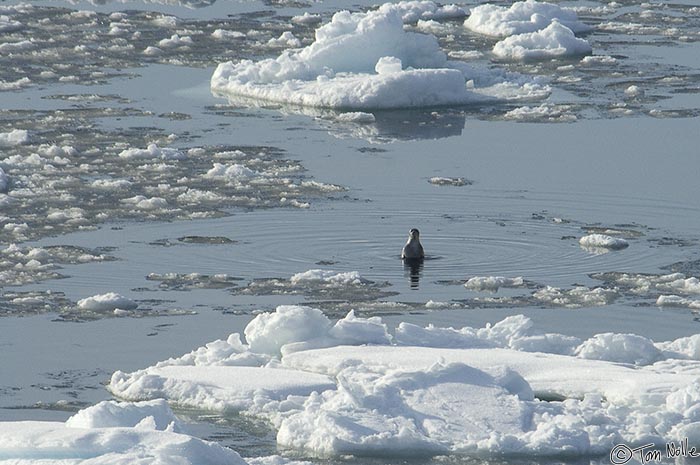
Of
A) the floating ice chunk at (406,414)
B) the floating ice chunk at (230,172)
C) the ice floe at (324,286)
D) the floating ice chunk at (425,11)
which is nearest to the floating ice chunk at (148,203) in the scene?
the floating ice chunk at (230,172)

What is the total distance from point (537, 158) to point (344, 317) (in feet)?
21.7

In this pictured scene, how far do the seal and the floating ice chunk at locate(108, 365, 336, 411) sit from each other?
11.9 feet

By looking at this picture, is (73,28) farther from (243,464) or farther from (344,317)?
(243,464)

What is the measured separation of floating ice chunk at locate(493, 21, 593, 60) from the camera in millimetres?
25094

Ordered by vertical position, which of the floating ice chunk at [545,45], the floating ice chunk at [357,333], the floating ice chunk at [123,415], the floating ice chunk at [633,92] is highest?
the floating ice chunk at [545,45]

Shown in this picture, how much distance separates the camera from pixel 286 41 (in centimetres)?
2638

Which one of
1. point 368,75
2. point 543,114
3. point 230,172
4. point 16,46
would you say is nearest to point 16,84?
point 16,46

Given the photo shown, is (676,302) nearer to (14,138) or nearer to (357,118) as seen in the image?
(357,118)

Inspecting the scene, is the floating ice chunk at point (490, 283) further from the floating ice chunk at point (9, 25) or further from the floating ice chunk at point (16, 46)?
the floating ice chunk at point (9, 25)

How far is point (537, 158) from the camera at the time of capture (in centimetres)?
1909

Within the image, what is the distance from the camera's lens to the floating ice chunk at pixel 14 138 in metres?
19.7

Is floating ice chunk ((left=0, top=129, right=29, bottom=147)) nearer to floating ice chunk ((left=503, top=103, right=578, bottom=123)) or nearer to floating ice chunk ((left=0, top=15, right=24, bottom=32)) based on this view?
floating ice chunk ((left=503, top=103, right=578, bottom=123))

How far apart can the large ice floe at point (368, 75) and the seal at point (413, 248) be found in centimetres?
703

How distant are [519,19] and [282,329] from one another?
54.4 feet
